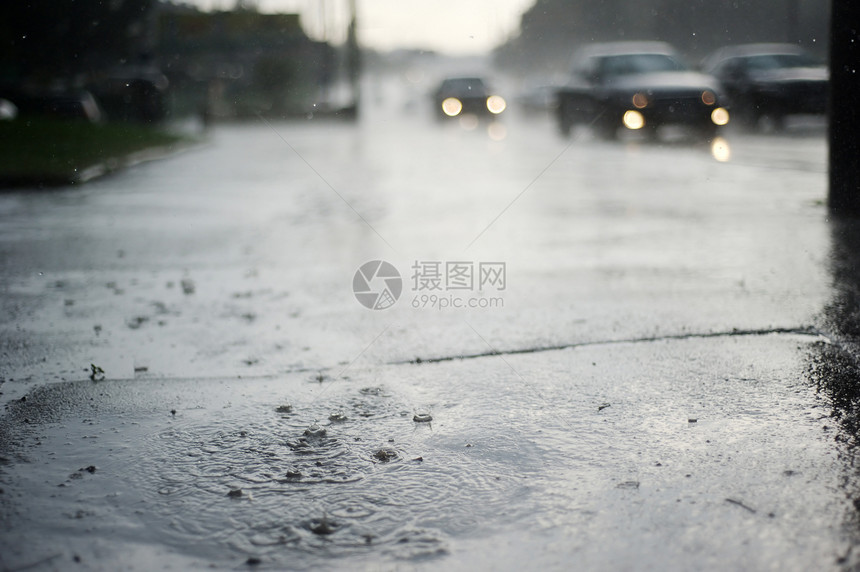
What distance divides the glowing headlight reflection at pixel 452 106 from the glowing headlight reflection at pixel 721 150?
48.3ft

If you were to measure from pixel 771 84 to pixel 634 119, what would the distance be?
424 cm

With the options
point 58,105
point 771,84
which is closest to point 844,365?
point 771,84

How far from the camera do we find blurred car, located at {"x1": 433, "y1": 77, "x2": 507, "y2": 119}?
3253cm

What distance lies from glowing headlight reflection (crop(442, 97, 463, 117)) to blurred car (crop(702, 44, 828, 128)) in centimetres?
1147

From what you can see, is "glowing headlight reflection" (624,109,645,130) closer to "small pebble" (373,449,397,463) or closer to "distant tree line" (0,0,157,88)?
"small pebble" (373,449,397,463)

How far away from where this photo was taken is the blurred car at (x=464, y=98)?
32531 mm

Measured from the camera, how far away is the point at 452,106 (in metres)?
32.6

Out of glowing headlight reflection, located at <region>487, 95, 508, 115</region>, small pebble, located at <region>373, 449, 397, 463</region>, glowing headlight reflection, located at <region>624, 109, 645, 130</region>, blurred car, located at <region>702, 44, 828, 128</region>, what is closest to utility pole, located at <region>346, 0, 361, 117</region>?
glowing headlight reflection, located at <region>487, 95, 508, 115</region>

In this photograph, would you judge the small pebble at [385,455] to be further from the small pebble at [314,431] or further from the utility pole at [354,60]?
the utility pole at [354,60]

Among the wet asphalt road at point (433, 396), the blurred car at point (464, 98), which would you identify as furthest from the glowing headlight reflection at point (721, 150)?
the blurred car at point (464, 98)

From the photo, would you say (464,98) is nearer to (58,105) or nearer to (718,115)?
(58,105)

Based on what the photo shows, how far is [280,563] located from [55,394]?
203 cm

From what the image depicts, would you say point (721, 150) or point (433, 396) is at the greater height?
point (721, 150)

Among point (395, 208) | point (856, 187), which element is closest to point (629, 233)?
point (856, 187)
